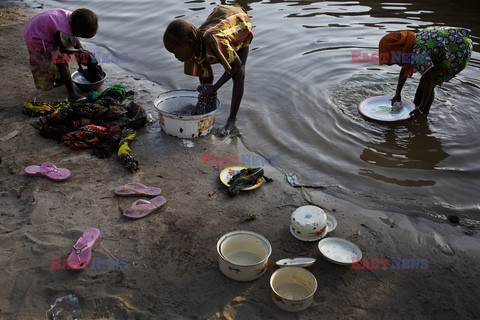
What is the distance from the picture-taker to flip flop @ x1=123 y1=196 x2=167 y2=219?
3.04 metres

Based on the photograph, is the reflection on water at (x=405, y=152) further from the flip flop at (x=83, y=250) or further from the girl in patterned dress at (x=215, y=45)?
the flip flop at (x=83, y=250)

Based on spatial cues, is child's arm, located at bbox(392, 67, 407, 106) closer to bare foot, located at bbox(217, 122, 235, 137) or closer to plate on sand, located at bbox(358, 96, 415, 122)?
plate on sand, located at bbox(358, 96, 415, 122)

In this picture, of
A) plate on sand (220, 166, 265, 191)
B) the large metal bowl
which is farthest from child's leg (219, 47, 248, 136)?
the large metal bowl

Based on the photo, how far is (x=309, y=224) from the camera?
2803mm

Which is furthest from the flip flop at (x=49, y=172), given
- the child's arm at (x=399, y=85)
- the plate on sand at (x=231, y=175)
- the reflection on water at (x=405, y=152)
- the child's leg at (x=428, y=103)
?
the child's leg at (x=428, y=103)

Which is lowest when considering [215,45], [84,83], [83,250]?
[83,250]

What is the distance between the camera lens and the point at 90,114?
4.10 metres

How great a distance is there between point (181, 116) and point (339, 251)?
6.40 feet

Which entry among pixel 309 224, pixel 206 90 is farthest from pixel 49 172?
pixel 309 224

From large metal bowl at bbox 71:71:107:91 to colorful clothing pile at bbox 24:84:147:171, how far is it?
55 centimetres

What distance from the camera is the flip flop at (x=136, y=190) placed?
10.7 ft

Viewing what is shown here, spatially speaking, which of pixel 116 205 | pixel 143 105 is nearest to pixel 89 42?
pixel 143 105

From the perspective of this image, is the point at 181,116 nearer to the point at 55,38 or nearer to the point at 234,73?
the point at 234,73

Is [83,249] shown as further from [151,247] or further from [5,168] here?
[5,168]
